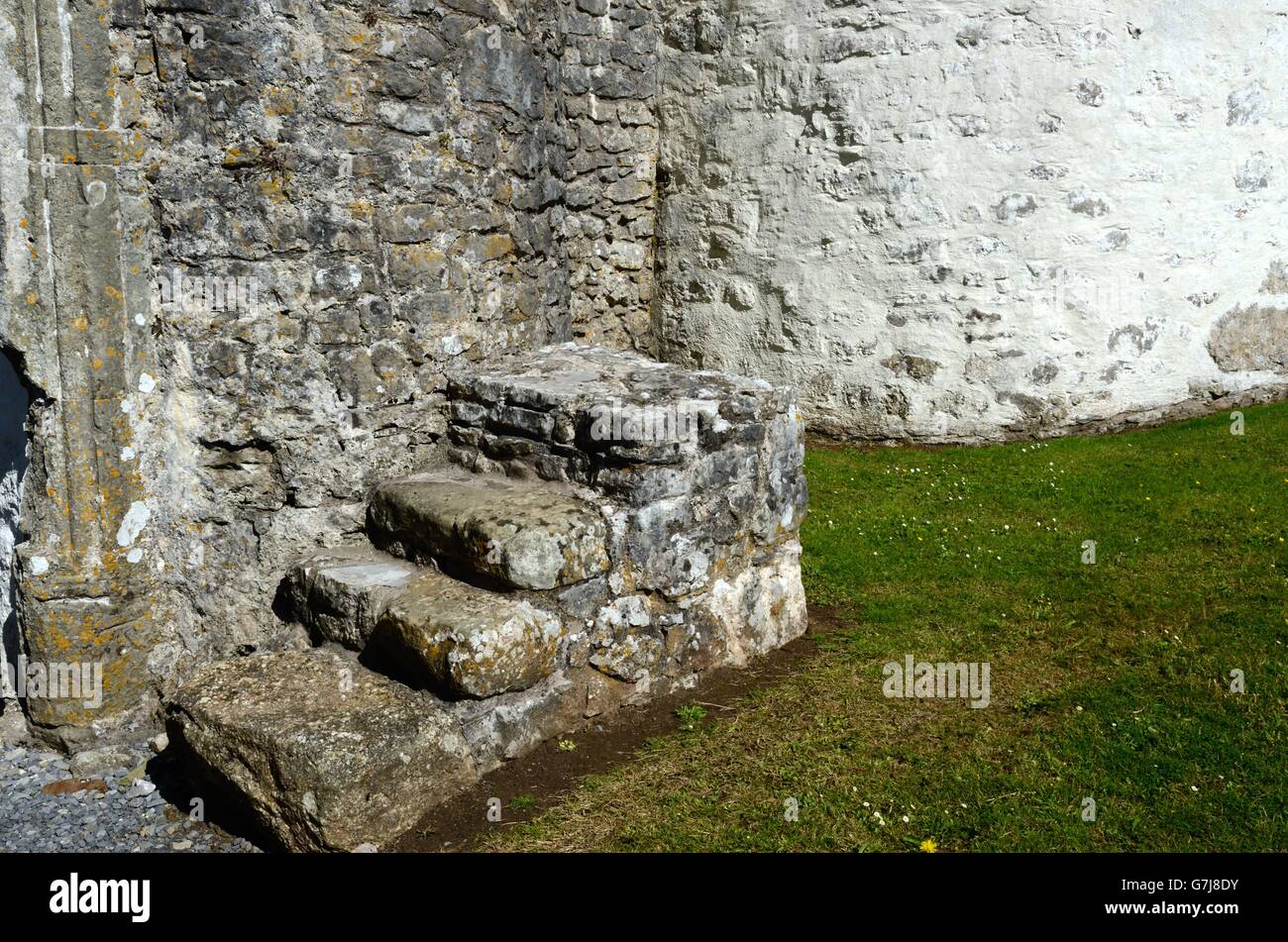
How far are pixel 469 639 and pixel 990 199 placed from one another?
4905 millimetres

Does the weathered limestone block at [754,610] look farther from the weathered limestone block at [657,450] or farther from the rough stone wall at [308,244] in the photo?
the rough stone wall at [308,244]

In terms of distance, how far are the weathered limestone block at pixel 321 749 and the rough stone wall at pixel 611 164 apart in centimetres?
417

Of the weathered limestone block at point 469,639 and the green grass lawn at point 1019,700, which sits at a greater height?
the weathered limestone block at point 469,639

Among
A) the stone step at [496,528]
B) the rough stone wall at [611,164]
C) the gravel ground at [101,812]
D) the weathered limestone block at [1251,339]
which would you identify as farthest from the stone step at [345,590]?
the weathered limestone block at [1251,339]

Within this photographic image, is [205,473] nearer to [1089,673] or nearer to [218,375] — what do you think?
[218,375]

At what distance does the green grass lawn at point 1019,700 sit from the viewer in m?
3.47

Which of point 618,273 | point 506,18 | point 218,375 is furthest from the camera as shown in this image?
point 618,273

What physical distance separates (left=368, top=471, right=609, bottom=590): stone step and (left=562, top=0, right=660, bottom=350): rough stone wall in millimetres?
3297

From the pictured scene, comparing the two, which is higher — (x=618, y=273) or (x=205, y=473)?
(x=618, y=273)

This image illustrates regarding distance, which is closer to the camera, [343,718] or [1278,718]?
[343,718]

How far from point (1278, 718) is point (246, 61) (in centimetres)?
423

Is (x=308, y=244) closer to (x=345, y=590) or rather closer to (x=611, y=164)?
(x=345, y=590)
